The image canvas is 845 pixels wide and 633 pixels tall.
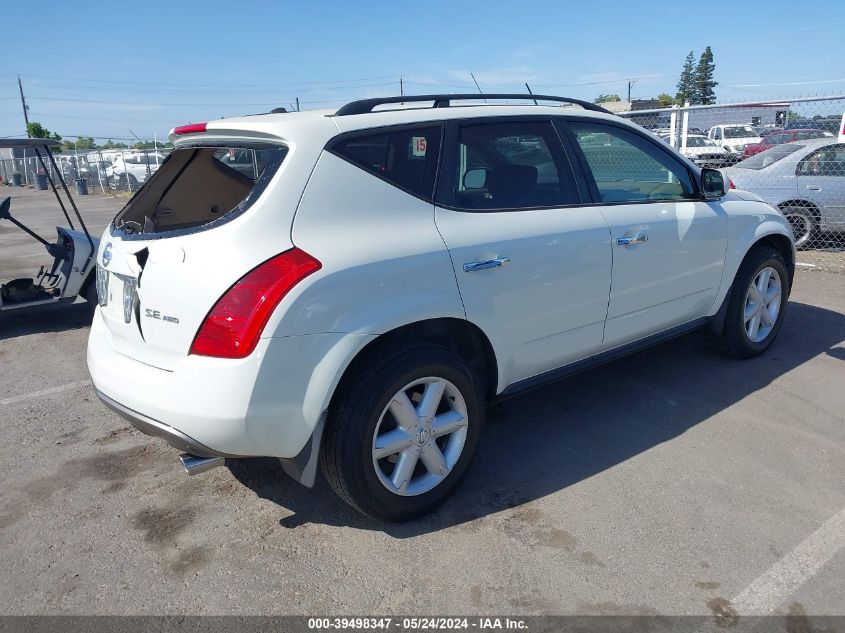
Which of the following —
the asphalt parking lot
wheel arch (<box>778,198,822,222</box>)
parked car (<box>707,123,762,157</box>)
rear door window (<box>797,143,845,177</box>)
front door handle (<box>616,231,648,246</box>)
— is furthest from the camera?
parked car (<box>707,123,762,157</box>)

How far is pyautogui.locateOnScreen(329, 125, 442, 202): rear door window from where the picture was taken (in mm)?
2908

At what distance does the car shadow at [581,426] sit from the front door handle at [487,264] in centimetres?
111

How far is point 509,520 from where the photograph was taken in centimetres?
309

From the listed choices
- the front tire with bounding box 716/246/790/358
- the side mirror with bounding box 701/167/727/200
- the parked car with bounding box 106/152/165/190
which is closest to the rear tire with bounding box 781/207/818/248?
the front tire with bounding box 716/246/790/358

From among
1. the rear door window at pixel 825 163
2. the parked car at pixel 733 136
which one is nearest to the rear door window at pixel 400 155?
the rear door window at pixel 825 163

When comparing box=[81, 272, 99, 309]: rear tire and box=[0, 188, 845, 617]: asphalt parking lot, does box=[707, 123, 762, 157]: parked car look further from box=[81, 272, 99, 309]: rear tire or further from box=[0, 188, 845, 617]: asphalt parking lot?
box=[81, 272, 99, 309]: rear tire

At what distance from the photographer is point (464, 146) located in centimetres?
328

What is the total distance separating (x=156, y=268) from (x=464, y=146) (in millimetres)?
1524

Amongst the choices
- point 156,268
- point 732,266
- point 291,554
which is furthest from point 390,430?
point 732,266

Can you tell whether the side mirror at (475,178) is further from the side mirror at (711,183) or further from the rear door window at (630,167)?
the side mirror at (711,183)

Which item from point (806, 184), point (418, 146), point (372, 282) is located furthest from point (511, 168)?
point (806, 184)

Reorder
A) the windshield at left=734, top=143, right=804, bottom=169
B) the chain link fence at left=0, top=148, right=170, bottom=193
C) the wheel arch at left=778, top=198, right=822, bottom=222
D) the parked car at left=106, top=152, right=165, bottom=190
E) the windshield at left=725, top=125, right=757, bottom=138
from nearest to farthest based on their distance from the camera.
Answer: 1. the wheel arch at left=778, top=198, right=822, bottom=222
2. the windshield at left=734, top=143, right=804, bottom=169
3. the windshield at left=725, top=125, right=757, bottom=138
4. the chain link fence at left=0, top=148, right=170, bottom=193
5. the parked car at left=106, top=152, right=165, bottom=190

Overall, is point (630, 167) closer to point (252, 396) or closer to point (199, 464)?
point (252, 396)

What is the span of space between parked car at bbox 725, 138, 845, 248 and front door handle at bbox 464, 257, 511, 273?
697 cm
